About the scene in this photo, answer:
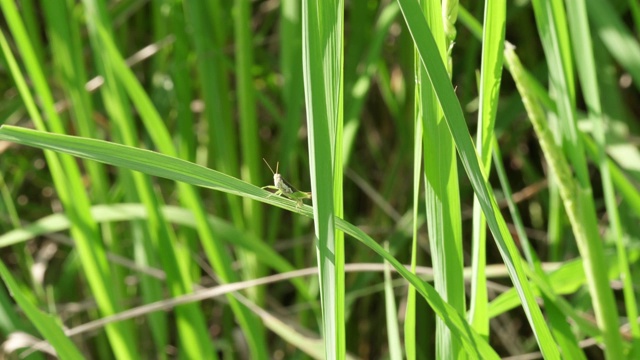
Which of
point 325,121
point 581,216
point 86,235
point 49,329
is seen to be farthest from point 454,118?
point 86,235

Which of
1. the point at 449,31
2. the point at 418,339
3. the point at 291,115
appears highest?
the point at 449,31

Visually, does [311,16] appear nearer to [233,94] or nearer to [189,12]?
[189,12]

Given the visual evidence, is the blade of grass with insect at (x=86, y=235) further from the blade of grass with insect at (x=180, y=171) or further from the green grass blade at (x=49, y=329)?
the blade of grass with insect at (x=180, y=171)

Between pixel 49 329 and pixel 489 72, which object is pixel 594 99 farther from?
pixel 49 329

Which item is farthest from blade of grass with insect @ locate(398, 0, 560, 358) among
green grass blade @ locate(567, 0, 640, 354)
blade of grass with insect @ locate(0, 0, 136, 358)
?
blade of grass with insect @ locate(0, 0, 136, 358)

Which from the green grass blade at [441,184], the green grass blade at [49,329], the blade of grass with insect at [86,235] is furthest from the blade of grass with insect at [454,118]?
the blade of grass with insect at [86,235]

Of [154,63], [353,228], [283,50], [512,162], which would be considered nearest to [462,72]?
[512,162]
